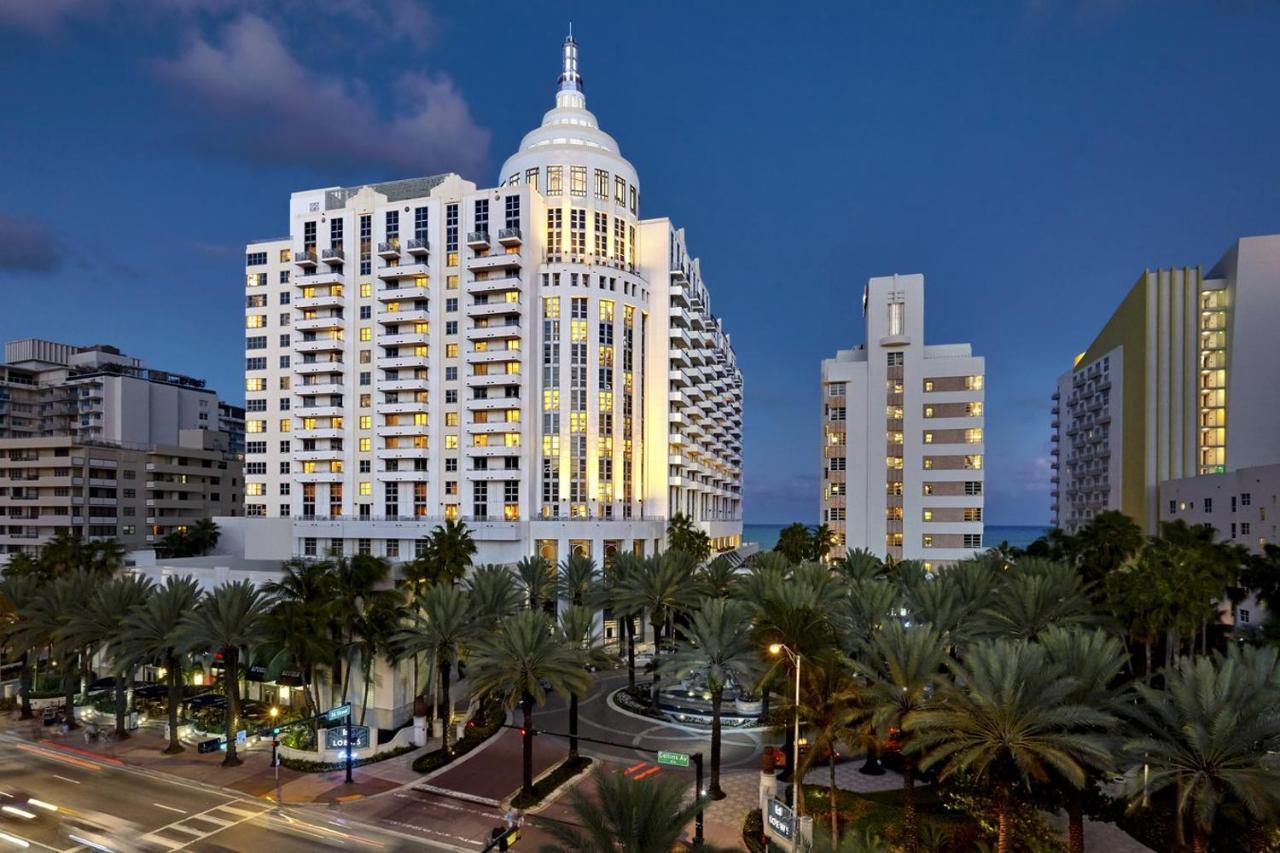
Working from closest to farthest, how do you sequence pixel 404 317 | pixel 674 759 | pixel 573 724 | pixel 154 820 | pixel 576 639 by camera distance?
pixel 674 759
pixel 154 820
pixel 573 724
pixel 576 639
pixel 404 317

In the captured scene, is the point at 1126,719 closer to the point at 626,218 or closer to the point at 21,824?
the point at 21,824

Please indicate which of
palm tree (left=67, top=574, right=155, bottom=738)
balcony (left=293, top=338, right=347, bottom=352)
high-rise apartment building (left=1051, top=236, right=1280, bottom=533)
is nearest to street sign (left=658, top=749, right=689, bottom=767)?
palm tree (left=67, top=574, right=155, bottom=738)

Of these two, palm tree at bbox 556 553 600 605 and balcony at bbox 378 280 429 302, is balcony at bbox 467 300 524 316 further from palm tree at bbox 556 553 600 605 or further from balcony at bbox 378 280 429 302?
palm tree at bbox 556 553 600 605

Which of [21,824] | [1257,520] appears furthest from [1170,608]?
[21,824]

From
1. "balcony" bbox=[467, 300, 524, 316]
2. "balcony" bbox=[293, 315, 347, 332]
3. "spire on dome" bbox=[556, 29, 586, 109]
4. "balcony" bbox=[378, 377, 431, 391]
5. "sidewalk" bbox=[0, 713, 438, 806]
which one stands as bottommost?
"sidewalk" bbox=[0, 713, 438, 806]

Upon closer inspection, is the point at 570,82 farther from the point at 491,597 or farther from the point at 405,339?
the point at 491,597

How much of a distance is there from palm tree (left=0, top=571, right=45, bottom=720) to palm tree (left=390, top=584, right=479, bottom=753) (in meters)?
29.0

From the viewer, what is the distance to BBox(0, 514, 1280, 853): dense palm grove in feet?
74.2

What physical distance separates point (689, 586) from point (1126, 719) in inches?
1134

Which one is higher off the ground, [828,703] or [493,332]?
[493,332]

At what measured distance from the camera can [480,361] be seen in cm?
7506

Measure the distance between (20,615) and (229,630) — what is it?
65.9ft

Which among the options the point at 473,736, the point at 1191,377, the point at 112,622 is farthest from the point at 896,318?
the point at 112,622

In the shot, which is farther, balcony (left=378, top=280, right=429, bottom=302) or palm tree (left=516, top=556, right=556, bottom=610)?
balcony (left=378, top=280, right=429, bottom=302)
